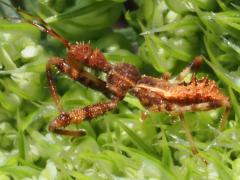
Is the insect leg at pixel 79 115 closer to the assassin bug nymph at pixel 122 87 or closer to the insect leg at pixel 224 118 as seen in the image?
the assassin bug nymph at pixel 122 87

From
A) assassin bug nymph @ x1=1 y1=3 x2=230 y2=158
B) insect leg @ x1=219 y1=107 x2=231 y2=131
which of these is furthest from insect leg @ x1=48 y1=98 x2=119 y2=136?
insect leg @ x1=219 y1=107 x2=231 y2=131

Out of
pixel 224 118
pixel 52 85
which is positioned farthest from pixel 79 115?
pixel 224 118

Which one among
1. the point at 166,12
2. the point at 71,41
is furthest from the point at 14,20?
the point at 166,12

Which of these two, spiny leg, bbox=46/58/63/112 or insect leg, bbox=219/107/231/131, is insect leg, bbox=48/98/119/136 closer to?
spiny leg, bbox=46/58/63/112

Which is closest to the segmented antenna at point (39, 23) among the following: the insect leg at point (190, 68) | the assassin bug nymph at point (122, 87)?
the assassin bug nymph at point (122, 87)

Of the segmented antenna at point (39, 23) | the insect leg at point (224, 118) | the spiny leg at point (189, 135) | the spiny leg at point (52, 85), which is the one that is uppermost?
the segmented antenna at point (39, 23)

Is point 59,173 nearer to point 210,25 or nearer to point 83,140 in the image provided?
point 83,140
